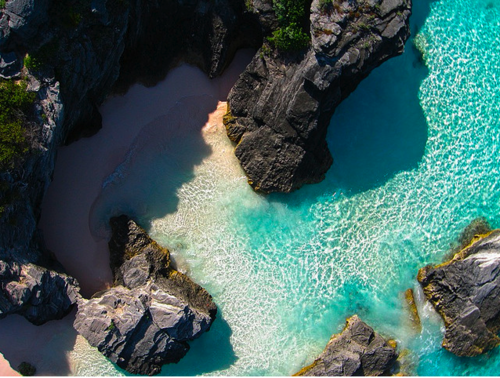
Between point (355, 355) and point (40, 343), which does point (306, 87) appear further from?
point (40, 343)

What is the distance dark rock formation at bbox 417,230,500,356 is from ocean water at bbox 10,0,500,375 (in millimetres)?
751

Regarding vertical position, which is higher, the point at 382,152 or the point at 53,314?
the point at 382,152

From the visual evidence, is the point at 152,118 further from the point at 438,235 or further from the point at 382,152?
the point at 438,235

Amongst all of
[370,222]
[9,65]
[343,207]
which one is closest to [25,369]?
[9,65]

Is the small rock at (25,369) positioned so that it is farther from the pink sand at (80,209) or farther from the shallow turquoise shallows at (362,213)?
the shallow turquoise shallows at (362,213)

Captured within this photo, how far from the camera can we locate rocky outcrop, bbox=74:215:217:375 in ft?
68.0

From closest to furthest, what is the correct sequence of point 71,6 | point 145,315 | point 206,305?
1. point 71,6
2. point 145,315
3. point 206,305

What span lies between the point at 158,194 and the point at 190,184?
6.10ft

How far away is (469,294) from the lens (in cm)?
2250

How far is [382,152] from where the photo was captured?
76.7 ft

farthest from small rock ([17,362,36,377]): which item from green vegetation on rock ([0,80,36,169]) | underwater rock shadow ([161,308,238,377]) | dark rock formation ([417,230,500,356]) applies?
dark rock formation ([417,230,500,356])

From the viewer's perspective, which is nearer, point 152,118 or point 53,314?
point 53,314

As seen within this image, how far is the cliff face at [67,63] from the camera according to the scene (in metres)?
17.6

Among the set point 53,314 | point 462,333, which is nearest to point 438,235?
point 462,333
